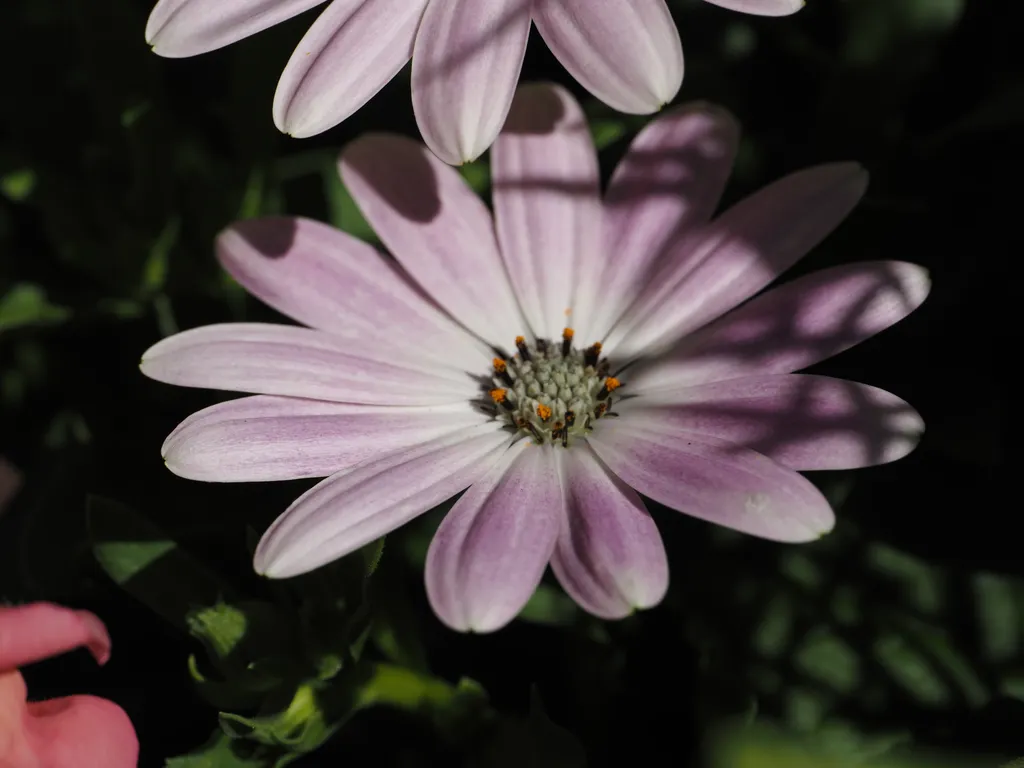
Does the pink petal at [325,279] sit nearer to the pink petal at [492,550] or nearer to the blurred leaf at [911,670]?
the pink petal at [492,550]

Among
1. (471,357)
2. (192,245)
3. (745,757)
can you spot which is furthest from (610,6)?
(192,245)

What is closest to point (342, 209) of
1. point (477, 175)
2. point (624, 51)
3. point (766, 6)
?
point (477, 175)

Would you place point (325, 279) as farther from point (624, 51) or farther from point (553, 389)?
point (624, 51)

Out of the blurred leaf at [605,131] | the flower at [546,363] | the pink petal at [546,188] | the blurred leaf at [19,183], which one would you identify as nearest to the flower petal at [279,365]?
the flower at [546,363]

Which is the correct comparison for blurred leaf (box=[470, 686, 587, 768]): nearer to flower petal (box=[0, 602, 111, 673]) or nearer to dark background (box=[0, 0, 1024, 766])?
dark background (box=[0, 0, 1024, 766])

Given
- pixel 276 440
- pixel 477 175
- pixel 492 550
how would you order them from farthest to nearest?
pixel 477 175 < pixel 276 440 < pixel 492 550

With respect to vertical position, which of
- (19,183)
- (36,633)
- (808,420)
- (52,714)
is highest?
(19,183)
